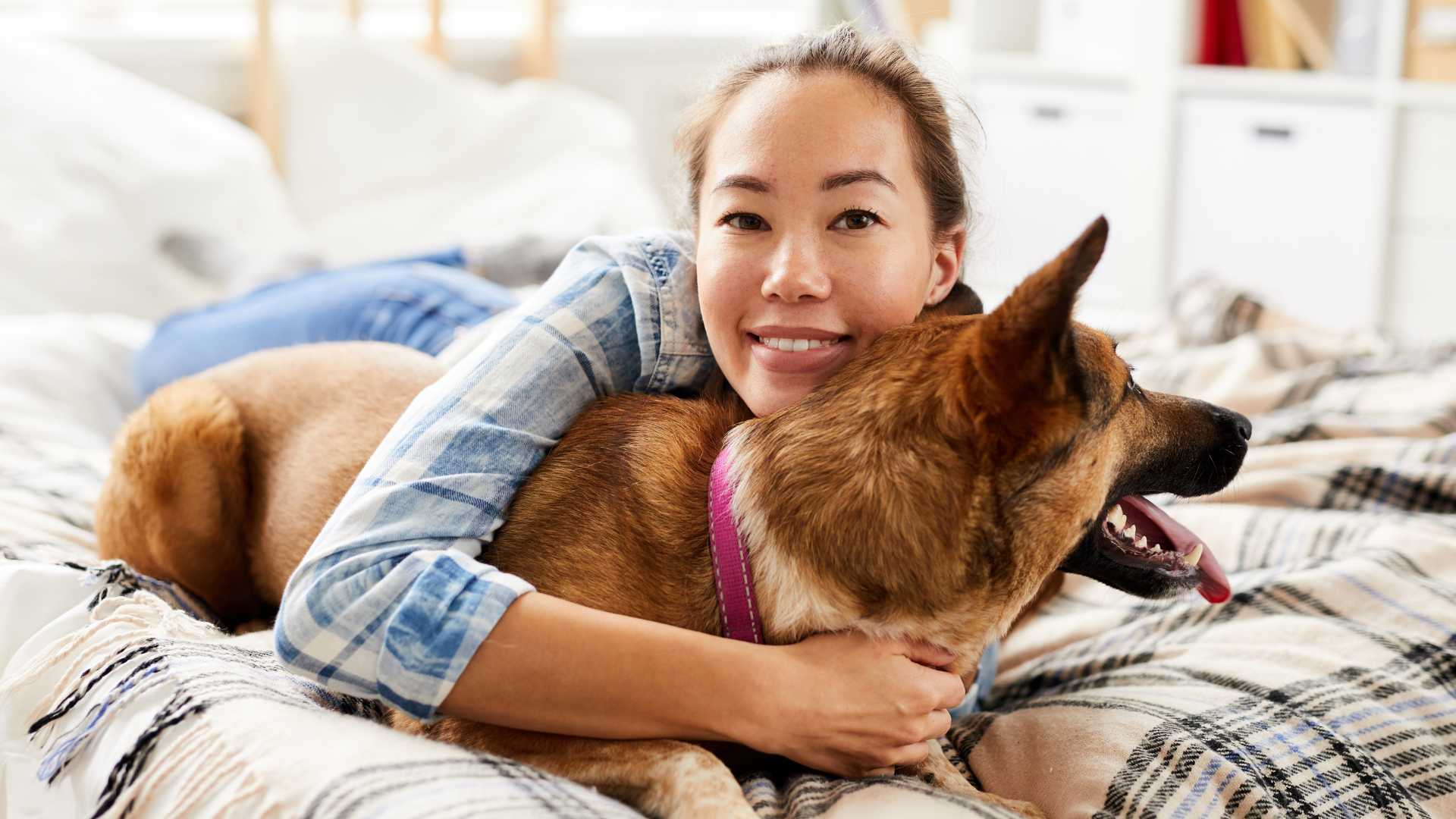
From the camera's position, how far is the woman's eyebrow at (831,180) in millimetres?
1295

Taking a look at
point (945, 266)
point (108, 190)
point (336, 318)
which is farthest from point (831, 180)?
point (108, 190)

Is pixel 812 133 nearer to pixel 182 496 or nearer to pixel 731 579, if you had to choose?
pixel 731 579

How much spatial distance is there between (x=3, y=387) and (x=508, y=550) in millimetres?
1408

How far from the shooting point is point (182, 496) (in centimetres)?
162

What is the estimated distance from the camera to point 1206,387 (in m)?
2.34

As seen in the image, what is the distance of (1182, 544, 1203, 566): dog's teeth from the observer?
1391 mm

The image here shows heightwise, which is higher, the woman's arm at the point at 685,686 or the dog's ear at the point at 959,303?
the dog's ear at the point at 959,303

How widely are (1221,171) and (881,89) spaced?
346cm

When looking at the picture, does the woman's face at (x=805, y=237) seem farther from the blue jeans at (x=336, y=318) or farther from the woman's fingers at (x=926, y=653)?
the blue jeans at (x=336, y=318)

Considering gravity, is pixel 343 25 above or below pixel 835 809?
above

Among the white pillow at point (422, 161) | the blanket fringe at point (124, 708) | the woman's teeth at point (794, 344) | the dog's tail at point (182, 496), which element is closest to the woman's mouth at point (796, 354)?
the woman's teeth at point (794, 344)

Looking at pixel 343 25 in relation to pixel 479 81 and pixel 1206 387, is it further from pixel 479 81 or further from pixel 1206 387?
pixel 1206 387

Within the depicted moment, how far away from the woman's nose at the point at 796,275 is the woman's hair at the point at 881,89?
21 cm

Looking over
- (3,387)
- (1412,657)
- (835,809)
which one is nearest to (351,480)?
(835,809)
